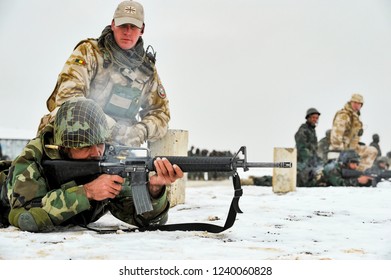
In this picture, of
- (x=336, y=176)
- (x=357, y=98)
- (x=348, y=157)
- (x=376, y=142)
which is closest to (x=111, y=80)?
(x=336, y=176)

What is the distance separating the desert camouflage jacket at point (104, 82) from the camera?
4062mm

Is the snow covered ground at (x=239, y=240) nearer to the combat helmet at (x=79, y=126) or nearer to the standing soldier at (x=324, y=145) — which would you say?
the combat helmet at (x=79, y=126)

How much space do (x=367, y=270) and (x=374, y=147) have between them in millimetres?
7006

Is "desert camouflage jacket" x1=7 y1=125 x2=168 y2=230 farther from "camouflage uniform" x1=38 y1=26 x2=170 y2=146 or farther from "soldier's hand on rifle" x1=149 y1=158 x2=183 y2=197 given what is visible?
"camouflage uniform" x1=38 y1=26 x2=170 y2=146

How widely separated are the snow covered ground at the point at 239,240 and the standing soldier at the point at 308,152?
11.2 feet

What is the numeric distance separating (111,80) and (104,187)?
57.1 inches

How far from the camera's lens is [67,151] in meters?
3.03

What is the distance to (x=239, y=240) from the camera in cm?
291

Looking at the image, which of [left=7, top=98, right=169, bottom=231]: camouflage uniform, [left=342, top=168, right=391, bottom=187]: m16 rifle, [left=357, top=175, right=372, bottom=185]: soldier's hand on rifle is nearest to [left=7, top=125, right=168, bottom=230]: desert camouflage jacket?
[left=7, top=98, right=169, bottom=231]: camouflage uniform

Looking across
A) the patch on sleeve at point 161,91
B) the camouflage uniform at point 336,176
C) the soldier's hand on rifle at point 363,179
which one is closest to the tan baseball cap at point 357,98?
the camouflage uniform at point 336,176

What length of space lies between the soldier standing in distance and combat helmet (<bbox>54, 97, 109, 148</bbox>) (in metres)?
1.00

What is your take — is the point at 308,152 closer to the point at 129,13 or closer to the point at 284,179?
the point at 284,179

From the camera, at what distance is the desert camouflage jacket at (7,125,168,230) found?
2.89 metres

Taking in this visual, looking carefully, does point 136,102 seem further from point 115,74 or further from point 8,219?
point 8,219
